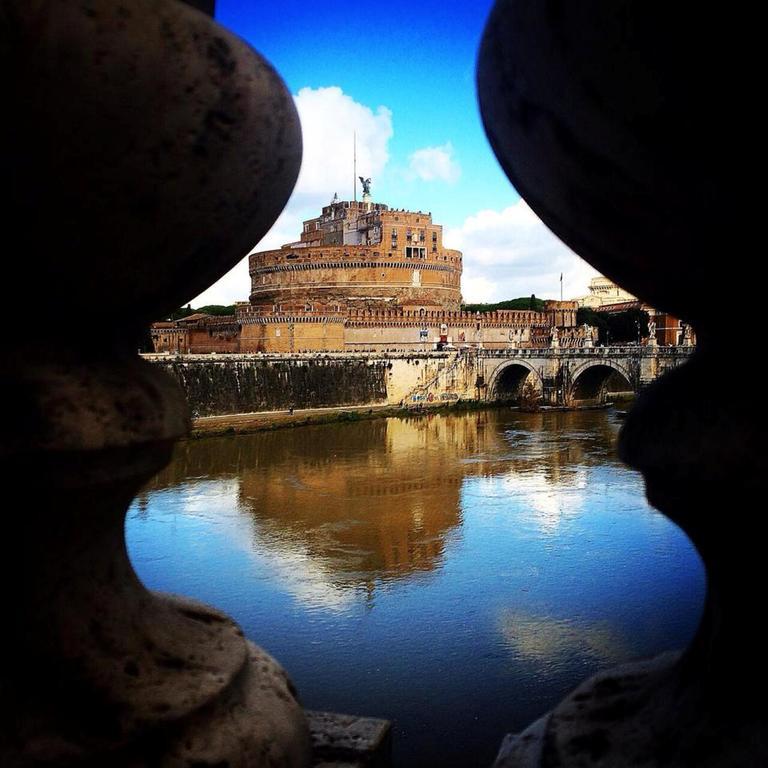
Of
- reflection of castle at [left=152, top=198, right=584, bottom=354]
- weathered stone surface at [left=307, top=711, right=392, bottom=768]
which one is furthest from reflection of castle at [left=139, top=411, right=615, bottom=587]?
reflection of castle at [left=152, top=198, right=584, bottom=354]

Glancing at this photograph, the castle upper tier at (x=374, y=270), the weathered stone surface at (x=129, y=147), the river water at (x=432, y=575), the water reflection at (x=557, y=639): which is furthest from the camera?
the castle upper tier at (x=374, y=270)

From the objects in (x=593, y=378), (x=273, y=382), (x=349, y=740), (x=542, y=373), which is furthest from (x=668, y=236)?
(x=593, y=378)

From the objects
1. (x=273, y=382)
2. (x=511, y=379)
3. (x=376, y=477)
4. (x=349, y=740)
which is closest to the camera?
(x=349, y=740)

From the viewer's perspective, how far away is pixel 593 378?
1081 inches

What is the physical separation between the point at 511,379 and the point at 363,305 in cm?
808

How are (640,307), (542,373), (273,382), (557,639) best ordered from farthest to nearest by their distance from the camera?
(640,307) → (542,373) → (273,382) → (557,639)

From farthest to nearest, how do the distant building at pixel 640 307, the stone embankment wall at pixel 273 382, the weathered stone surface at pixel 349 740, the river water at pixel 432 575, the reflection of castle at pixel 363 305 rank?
the distant building at pixel 640 307 → the reflection of castle at pixel 363 305 → the stone embankment wall at pixel 273 382 → the river water at pixel 432 575 → the weathered stone surface at pixel 349 740

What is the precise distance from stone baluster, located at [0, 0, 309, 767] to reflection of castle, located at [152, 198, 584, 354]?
26683 millimetres

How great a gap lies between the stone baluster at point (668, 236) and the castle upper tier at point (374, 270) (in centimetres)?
3192

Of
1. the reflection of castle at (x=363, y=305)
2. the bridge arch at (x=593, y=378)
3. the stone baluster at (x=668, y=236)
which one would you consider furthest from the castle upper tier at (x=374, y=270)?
the stone baluster at (x=668, y=236)

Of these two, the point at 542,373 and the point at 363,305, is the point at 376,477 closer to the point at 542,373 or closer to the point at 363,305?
the point at 542,373

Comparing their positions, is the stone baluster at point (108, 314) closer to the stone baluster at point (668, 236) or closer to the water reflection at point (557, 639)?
the stone baluster at point (668, 236)

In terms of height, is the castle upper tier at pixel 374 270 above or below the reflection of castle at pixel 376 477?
above

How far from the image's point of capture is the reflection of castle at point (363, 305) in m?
28.8
